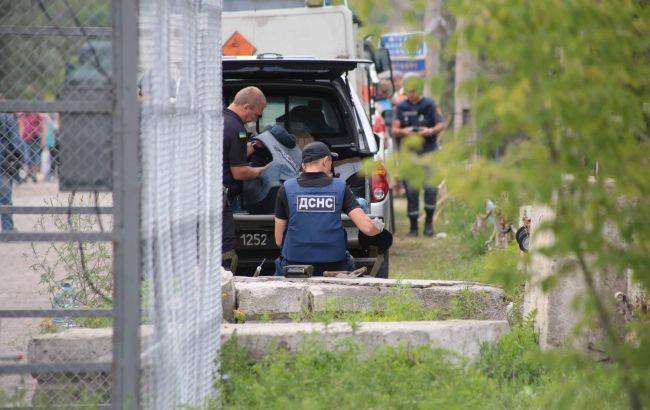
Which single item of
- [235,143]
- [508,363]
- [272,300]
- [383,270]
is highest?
[235,143]

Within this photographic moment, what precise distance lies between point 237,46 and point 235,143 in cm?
624

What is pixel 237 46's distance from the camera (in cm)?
1524

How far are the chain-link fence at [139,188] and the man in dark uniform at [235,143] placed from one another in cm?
263

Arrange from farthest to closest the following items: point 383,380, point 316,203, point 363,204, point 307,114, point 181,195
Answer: point 307,114, point 363,204, point 316,203, point 383,380, point 181,195

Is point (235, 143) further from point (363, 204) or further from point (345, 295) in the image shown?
point (345, 295)

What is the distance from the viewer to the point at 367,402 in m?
5.62

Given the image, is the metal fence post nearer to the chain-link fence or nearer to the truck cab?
the chain-link fence

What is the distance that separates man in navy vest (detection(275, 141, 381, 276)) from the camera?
8.29 meters

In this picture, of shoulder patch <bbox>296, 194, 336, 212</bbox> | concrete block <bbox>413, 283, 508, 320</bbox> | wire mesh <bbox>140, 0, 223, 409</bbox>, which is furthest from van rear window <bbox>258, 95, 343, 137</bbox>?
wire mesh <bbox>140, 0, 223, 409</bbox>

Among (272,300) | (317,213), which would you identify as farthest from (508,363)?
(317,213)

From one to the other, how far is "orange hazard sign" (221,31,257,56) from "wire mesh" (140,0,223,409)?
9.24m

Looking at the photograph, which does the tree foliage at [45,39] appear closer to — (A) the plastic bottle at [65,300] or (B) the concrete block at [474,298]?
(A) the plastic bottle at [65,300]

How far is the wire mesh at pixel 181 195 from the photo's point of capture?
4762 mm

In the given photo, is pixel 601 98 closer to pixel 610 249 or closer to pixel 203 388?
pixel 610 249
